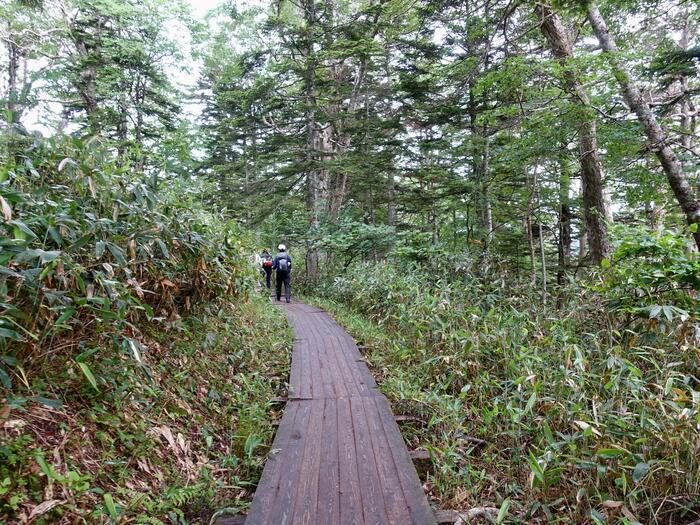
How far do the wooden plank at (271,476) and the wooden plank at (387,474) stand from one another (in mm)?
799

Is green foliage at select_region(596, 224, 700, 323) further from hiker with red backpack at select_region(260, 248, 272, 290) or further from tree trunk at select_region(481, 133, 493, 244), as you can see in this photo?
hiker with red backpack at select_region(260, 248, 272, 290)

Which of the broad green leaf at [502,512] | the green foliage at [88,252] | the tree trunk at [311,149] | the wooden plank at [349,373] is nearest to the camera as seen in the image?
the green foliage at [88,252]

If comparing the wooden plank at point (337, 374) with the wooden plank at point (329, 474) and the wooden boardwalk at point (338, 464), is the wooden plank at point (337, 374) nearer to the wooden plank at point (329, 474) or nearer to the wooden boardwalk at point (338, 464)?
the wooden boardwalk at point (338, 464)

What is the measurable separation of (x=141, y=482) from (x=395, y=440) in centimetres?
206

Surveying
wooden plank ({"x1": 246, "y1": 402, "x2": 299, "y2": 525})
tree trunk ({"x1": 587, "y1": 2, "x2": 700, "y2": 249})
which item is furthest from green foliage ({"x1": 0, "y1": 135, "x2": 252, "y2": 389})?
tree trunk ({"x1": 587, "y1": 2, "x2": 700, "y2": 249})

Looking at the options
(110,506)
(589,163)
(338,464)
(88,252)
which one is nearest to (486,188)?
(589,163)

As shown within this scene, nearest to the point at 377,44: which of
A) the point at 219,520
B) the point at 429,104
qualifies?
the point at 429,104

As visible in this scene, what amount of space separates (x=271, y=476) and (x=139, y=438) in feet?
3.42

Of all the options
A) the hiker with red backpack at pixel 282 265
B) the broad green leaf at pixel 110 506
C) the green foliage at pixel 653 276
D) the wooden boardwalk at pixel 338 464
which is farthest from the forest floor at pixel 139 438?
the hiker with red backpack at pixel 282 265

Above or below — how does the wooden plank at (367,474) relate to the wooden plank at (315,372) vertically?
below

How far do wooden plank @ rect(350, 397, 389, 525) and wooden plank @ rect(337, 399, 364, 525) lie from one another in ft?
0.11

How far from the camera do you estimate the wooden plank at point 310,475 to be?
2.42 metres

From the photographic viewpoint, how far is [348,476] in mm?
2822

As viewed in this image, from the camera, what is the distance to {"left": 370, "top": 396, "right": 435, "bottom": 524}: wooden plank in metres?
2.43
